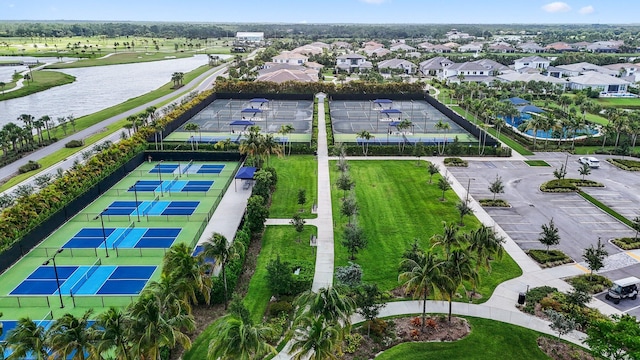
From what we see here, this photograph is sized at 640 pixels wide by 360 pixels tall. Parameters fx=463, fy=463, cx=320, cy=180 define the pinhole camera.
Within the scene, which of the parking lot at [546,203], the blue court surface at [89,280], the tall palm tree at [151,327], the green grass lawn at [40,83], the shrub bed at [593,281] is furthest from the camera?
the green grass lawn at [40,83]

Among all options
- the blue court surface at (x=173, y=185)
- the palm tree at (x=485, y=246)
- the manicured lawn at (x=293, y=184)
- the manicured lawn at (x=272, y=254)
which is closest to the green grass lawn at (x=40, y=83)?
the blue court surface at (x=173, y=185)

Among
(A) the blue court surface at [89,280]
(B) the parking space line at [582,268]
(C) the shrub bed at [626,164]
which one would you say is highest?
(C) the shrub bed at [626,164]

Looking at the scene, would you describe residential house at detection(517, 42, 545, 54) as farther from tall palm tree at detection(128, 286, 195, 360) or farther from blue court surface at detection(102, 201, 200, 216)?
tall palm tree at detection(128, 286, 195, 360)

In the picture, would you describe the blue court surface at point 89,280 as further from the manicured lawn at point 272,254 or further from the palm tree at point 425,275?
the palm tree at point 425,275

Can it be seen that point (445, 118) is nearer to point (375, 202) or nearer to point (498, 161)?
point (498, 161)

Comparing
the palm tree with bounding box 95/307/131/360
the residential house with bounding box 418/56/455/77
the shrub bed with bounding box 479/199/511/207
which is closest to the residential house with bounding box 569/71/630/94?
the residential house with bounding box 418/56/455/77
